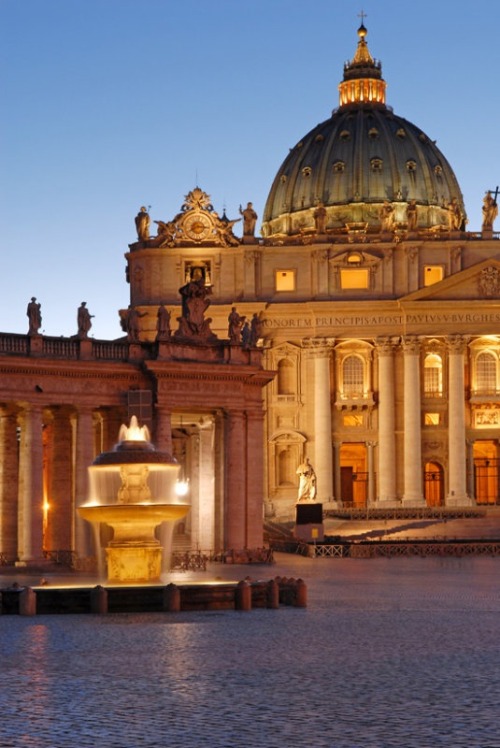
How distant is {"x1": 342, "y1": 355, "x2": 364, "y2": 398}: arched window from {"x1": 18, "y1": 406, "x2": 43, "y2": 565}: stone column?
64.5m

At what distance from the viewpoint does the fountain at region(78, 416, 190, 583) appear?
4141 cm

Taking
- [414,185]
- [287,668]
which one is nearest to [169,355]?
[287,668]

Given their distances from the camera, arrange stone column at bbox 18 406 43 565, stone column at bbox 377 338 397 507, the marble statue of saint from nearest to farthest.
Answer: stone column at bbox 18 406 43 565, the marble statue of saint, stone column at bbox 377 338 397 507

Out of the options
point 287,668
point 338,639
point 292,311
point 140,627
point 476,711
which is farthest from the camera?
point 292,311

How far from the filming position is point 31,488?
5931 cm

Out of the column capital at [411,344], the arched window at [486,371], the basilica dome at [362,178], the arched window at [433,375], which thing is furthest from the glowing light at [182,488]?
the basilica dome at [362,178]

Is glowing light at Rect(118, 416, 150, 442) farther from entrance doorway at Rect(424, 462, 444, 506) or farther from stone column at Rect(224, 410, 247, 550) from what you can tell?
entrance doorway at Rect(424, 462, 444, 506)

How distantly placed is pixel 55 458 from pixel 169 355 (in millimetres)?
6025

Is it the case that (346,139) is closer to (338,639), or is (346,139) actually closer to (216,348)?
(216,348)

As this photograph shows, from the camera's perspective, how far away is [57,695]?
22.6 meters

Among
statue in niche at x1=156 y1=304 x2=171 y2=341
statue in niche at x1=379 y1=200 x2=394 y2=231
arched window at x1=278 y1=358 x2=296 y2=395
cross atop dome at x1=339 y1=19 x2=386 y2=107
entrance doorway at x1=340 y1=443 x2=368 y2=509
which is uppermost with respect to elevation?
cross atop dome at x1=339 y1=19 x2=386 y2=107

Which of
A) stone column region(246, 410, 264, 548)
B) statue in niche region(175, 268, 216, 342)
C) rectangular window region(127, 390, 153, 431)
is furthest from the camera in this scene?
stone column region(246, 410, 264, 548)

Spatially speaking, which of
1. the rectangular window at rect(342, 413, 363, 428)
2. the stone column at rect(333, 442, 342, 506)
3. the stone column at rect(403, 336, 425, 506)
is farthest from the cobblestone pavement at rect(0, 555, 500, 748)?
the rectangular window at rect(342, 413, 363, 428)

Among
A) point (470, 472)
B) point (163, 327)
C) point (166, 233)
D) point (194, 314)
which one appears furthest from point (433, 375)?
point (163, 327)
